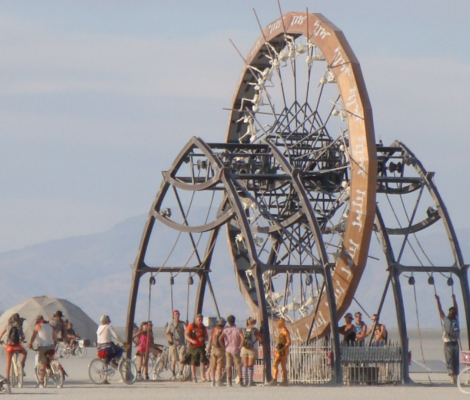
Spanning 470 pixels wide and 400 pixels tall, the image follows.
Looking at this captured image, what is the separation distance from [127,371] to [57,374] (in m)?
2.05

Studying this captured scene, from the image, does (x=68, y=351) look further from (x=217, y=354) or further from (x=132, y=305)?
(x=217, y=354)

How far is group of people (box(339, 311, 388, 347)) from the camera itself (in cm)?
2923

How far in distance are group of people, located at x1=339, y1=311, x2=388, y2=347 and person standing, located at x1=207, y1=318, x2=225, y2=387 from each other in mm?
3283

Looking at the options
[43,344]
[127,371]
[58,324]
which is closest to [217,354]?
[127,371]

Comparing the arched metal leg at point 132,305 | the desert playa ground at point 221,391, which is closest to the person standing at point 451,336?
the desert playa ground at point 221,391

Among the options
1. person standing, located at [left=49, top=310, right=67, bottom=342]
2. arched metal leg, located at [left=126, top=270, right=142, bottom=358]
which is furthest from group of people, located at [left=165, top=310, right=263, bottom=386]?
person standing, located at [left=49, top=310, right=67, bottom=342]

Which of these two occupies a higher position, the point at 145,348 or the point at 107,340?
the point at 145,348

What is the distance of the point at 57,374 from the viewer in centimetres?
2670

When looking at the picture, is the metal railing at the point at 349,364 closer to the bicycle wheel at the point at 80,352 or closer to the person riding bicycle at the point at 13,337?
the person riding bicycle at the point at 13,337

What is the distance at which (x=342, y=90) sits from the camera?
2873 cm

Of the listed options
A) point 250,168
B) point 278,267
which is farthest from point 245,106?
point 278,267

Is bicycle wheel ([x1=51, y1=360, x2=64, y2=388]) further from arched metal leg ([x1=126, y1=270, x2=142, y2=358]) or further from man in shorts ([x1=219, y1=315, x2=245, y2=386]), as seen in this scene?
arched metal leg ([x1=126, y1=270, x2=142, y2=358])

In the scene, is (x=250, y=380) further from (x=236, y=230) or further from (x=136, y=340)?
(x=236, y=230)

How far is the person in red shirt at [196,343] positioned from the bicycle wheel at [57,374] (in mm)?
3082
